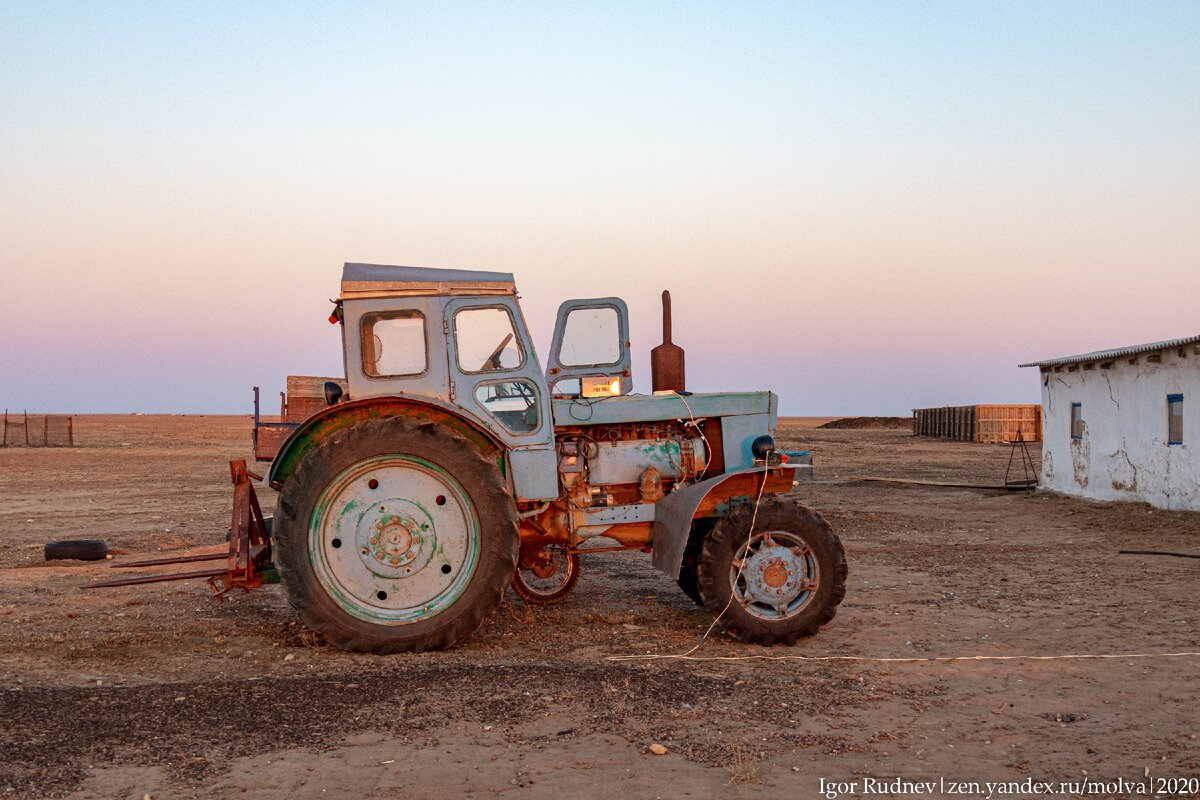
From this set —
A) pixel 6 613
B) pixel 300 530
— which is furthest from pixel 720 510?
pixel 6 613

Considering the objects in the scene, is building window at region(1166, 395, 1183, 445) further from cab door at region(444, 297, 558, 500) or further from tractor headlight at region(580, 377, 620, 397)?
cab door at region(444, 297, 558, 500)

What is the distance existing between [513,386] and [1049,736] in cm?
419

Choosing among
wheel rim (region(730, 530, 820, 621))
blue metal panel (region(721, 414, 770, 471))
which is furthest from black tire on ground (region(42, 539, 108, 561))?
wheel rim (region(730, 530, 820, 621))

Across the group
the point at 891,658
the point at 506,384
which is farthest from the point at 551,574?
the point at 891,658

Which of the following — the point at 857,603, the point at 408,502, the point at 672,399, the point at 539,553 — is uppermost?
the point at 672,399

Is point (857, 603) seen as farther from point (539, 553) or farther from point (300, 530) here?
point (300, 530)

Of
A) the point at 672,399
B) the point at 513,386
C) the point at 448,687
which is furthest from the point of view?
the point at 672,399

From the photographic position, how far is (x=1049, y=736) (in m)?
5.26

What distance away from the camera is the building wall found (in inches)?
672

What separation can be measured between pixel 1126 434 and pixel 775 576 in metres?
14.6

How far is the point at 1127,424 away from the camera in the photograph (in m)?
19.0

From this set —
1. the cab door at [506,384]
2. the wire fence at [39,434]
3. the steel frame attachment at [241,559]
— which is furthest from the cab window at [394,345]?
the wire fence at [39,434]

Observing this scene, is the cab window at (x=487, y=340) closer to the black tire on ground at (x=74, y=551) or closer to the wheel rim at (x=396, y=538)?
the wheel rim at (x=396, y=538)

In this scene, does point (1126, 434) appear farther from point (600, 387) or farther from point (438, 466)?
point (438, 466)
